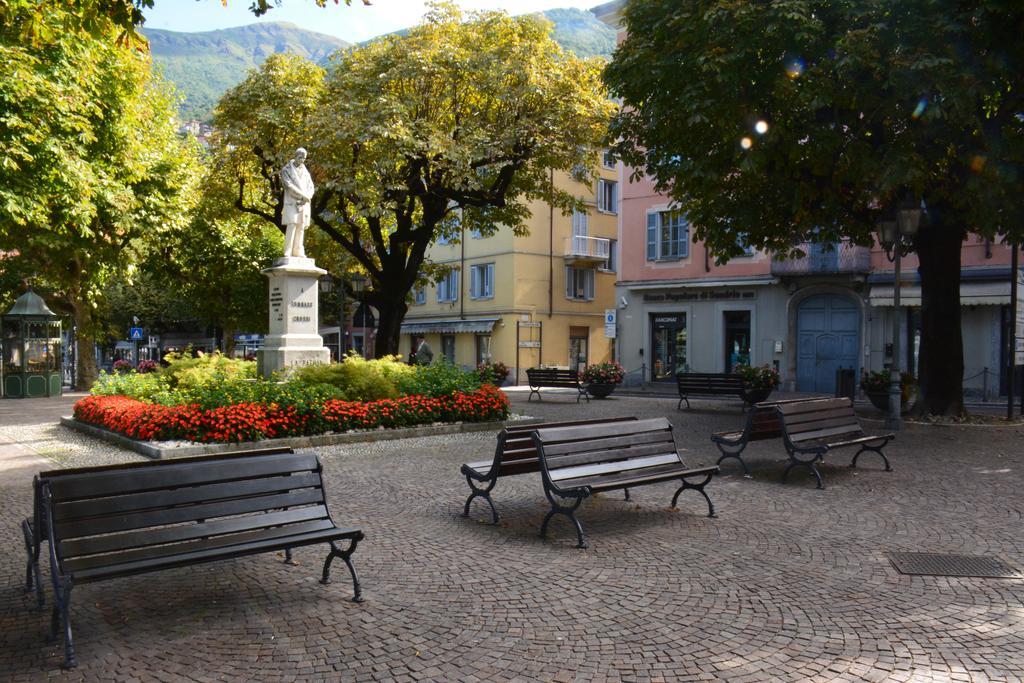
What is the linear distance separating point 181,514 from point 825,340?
27.0 m

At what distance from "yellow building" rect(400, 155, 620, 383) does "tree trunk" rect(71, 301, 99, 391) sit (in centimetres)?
1534

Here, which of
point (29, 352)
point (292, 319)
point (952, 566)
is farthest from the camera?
point (29, 352)

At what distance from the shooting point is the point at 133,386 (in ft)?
51.9

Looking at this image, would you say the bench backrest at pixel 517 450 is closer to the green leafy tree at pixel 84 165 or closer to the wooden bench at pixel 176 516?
the wooden bench at pixel 176 516

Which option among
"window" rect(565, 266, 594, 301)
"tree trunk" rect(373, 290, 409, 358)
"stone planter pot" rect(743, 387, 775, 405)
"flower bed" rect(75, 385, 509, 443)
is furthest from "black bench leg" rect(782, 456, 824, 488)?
"window" rect(565, 266, 594, 301)

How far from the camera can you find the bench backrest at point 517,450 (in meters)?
6.95

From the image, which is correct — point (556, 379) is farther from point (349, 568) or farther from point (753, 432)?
point (349, 568)

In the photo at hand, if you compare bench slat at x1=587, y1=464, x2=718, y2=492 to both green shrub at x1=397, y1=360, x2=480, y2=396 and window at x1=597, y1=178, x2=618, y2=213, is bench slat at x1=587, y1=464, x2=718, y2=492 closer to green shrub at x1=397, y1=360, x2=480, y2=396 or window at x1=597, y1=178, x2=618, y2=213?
green shrub at x1=397, y1=360, x2=480, y2=396

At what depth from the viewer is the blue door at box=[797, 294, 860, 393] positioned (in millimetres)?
27547

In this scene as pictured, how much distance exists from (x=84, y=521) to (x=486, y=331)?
1369 inches

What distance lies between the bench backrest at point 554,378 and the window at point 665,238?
35.2 ft

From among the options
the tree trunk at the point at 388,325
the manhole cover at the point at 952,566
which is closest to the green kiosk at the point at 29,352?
the tree trunk at the point at 388,325

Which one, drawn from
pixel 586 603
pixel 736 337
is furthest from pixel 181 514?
pixel 736 337

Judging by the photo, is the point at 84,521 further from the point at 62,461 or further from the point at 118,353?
the point at 118,353
